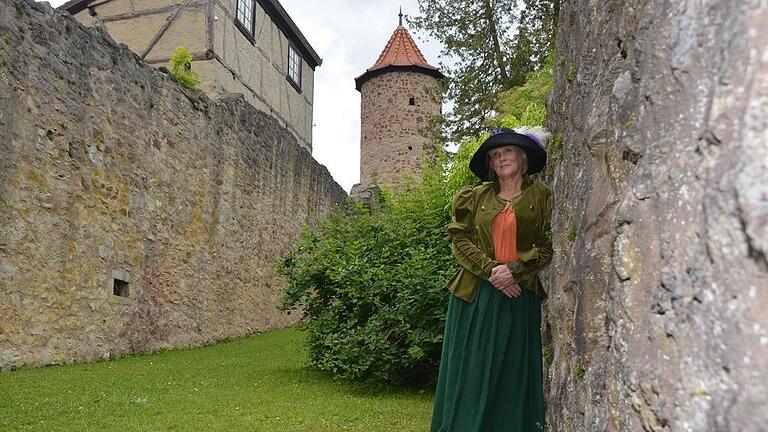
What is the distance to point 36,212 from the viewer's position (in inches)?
280

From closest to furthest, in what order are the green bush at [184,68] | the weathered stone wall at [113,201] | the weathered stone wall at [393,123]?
the weathered stone wall at [113,201] < the green bush at [184,68] < the weathered stone wall at [393,123]

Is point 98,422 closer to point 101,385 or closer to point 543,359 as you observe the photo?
point 101,385

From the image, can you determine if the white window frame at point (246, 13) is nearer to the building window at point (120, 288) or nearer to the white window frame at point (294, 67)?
the white window frame at point (294, 67)

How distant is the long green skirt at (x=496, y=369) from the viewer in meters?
2.84

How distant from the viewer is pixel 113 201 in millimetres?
8445

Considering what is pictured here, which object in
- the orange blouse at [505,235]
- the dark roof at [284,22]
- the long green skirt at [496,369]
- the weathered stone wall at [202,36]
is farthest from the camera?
the dark roof at [284,22]

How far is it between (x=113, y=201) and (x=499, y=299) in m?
6.78

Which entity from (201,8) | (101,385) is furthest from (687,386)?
(201,8)

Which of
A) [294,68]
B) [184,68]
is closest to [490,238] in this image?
[184,68]

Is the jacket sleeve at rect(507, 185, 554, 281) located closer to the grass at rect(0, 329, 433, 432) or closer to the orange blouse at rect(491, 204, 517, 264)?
the orange blouse at rect(491, 204, 517, 264)

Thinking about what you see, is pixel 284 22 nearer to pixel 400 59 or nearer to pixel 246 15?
pixel 246 15

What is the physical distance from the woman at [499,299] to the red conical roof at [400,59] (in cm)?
2116

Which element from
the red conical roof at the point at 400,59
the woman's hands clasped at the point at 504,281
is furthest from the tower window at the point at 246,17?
the woman's hands clasped at the point at 504,281

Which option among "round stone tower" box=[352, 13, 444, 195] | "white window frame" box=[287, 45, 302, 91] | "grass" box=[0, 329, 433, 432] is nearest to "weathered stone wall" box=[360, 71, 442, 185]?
"round stone tower" box=[352, 13, 444, 195]
